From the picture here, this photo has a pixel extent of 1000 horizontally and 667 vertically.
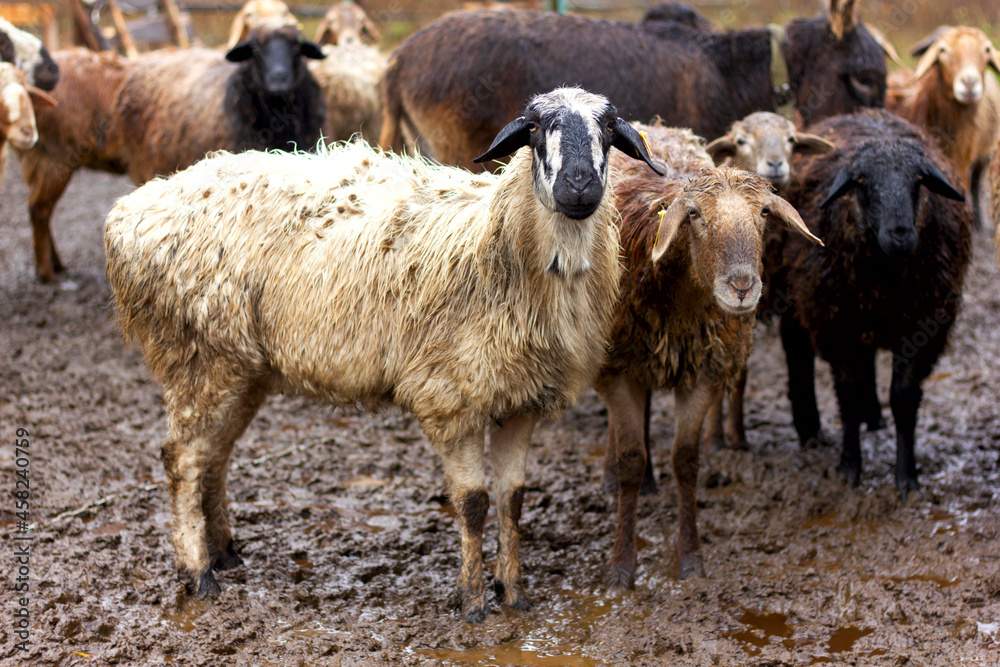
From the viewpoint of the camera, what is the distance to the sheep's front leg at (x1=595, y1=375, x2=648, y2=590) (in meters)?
4.73

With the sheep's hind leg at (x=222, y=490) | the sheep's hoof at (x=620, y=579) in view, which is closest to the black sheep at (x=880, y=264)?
the sheep's hoof at (x=620, y=579)

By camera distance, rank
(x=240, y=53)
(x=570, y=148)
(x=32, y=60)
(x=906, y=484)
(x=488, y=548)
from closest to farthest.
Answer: (x=570, y=148)
(x=488, y=548)
(x=906, y=484)
(x=240, y=53)
(x=32, y=60)

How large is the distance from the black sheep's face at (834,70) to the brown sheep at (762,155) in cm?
232

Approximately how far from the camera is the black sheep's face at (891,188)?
504cm

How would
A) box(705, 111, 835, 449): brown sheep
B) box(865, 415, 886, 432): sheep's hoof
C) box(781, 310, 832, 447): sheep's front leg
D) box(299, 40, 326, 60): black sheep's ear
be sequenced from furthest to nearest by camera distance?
box(299, 40, 326, 60): black sheep's ear → box(865, 415, 886, 432): sheep's hoof → box(781, 310, 832, 447): sheep's front leg → box(705, 111, 835, 449): brown sheep

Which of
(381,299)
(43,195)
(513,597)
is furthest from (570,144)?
(43,195)

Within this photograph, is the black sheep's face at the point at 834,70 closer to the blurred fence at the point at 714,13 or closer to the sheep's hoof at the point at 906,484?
the sheep's hoof at the point at 906,484

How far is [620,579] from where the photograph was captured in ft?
15.4

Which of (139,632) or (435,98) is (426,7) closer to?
(435,98)

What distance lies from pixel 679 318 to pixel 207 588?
8.57 feet

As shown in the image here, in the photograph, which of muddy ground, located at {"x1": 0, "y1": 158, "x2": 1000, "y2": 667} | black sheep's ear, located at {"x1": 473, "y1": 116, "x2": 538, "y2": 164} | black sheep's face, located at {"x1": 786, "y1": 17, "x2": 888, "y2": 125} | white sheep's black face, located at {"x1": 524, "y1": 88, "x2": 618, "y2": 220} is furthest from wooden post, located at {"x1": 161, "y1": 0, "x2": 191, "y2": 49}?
white sheep's black face, located at {"x1": 524, "y1": 88, "x2": 618, "y2": 220}

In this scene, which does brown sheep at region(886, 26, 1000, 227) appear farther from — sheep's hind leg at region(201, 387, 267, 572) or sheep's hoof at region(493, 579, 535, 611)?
sheep's hind leg at region(201, 387, 267, 572)

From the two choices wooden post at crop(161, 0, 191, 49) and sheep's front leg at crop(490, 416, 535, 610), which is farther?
wooden post at crop(161, 0, 191, 49)

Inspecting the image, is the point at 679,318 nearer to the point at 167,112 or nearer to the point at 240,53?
the point at 240,53
